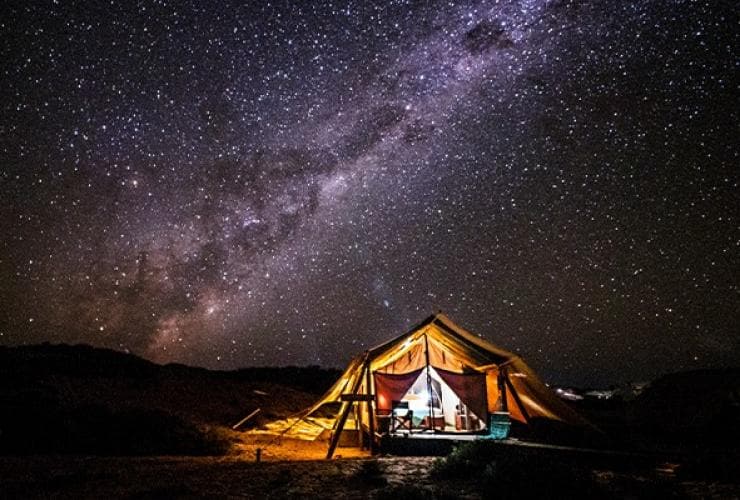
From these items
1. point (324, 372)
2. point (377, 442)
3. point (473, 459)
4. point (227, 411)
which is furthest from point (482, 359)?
point (324, 372)

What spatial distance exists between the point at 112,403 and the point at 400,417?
1129 centimetres

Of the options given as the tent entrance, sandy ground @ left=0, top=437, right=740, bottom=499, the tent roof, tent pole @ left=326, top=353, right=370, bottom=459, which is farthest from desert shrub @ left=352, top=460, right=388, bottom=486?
the tent roof

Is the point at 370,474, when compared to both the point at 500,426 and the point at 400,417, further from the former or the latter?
the point at 400,417

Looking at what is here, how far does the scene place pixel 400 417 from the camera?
12.6 meters

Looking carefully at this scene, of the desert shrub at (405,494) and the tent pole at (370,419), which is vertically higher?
the tent pole at (370,419)

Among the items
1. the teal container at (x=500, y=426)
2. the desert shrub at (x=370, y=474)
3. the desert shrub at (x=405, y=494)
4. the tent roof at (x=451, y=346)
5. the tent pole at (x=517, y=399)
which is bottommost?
the desert shrub at (x=370, y=474)

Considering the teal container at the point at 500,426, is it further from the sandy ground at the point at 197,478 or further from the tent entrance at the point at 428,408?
the sandy ground at the point at 197,478

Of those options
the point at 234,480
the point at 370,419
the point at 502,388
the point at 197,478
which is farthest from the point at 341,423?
the point at 502,388

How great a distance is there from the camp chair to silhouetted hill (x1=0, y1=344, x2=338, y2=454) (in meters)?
4.43

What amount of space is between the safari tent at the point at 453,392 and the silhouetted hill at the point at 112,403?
145 inches

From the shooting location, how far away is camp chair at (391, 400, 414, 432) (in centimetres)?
1199

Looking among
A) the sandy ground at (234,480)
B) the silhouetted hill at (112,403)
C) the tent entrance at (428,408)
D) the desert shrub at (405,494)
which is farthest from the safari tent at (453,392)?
the desert shrub at (405,494)

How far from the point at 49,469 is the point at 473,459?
7.86 metres

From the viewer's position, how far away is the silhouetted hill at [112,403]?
11.4 meters
